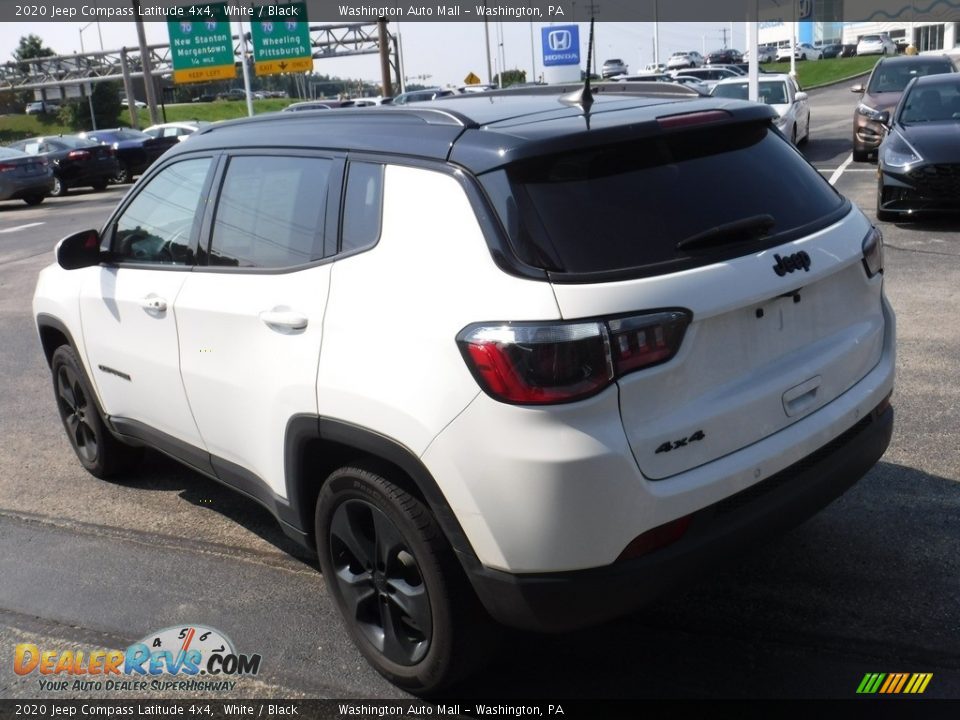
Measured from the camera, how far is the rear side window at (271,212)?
3.42 metres

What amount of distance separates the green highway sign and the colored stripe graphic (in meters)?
41.3

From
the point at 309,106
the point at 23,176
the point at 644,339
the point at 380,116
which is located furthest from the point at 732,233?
the point at 23,176

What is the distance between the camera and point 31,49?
9256 centimetres

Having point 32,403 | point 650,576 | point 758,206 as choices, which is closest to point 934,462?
point 758,206

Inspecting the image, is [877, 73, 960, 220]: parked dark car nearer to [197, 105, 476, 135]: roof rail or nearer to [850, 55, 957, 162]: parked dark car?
[850, 55, 957, 162]: parked dark car

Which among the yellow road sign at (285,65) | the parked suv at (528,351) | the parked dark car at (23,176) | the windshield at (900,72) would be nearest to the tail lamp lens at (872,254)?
the parked suv at (528,351)

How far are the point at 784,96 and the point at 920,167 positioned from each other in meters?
8.87

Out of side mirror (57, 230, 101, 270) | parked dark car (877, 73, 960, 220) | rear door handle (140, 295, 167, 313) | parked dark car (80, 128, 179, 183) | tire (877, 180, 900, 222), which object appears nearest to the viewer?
rear door handle (140, 295, 167, 313)

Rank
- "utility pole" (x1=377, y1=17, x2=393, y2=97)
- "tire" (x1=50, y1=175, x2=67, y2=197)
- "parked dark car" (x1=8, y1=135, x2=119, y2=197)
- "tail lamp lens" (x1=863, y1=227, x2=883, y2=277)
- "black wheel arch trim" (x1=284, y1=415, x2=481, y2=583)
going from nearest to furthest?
"black wheel arch trim" (x1=284, y1=415, x2=481, y2=583), "tail lamp lens" (x1=863, y1=227, x2=883, y2=277), "parked dark car" (x1=8, y1=135, x2=119, y2=197), "tire" (x1=50, y1=175, x2=67, y2=197), "utility pole" (x1=377, y1=17, x2=393, y2=97)

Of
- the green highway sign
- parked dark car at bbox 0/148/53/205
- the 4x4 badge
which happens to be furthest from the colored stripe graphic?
the green highway sign

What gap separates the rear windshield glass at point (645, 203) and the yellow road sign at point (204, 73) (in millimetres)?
40769

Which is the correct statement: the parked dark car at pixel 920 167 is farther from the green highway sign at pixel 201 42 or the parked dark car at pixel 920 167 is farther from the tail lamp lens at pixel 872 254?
the green highway sign at pixel 201 42

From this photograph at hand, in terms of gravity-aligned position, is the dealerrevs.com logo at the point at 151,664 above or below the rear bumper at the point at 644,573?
below

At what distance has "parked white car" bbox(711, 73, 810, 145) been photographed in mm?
17766
